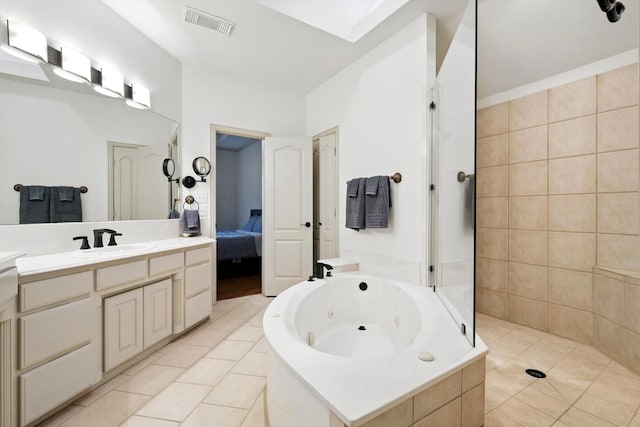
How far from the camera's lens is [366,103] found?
2666 millimetres

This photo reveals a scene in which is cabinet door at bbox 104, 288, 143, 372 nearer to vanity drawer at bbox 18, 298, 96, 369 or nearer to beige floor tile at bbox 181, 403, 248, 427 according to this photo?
vanity drawer at bbox 18, 298, 96, 369

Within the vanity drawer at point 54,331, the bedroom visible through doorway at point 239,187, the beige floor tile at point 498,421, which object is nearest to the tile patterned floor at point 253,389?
the beige floor tile at point 498,421

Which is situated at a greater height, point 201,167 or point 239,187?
point 239,187

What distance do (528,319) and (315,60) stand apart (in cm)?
332

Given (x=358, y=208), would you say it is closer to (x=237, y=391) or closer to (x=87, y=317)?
(x=237, y=391)

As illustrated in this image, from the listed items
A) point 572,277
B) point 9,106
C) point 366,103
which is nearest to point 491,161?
point 572,277

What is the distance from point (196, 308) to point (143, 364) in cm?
57

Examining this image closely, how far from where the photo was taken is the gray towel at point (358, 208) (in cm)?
252

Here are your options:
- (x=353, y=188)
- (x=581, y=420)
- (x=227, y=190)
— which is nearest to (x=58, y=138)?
(x=353, y=188)

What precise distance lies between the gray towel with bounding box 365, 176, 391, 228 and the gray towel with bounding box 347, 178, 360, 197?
0.24 m

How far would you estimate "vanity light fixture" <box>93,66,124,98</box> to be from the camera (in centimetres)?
210

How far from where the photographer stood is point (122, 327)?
173cm

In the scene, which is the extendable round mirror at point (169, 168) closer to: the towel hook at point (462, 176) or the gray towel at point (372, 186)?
the gray towel at point (372, 186)

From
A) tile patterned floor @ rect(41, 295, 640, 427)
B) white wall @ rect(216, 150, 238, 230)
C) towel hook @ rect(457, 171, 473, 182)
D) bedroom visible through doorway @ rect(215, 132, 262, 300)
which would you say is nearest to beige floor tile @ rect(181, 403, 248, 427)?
tile patterned floor @ rect(41, 295, 640, 427)
